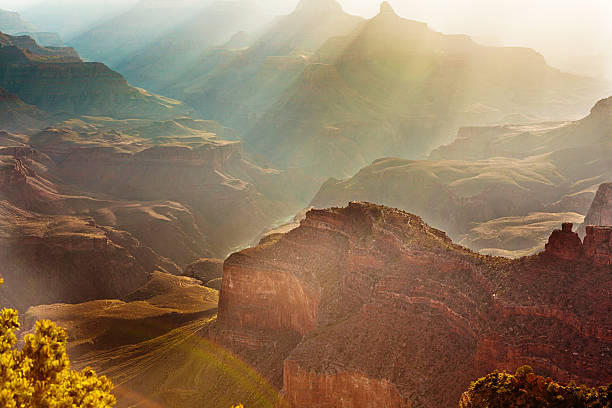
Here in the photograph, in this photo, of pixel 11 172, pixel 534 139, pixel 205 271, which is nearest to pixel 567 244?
pixel 205 271

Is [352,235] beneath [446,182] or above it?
above

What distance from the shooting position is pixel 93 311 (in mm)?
74812

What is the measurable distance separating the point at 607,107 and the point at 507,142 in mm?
32846

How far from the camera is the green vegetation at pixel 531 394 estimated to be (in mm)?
17438

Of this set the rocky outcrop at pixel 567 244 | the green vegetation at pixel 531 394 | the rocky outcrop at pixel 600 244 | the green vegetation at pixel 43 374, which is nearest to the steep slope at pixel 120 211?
the rocky outcrop at pixel 567 244

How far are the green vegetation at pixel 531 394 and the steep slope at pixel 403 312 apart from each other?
6.58 m

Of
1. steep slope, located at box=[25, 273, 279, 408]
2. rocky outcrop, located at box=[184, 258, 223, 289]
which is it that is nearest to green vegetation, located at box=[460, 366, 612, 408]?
steep slope, located at box=[25, 273, 279, 408]

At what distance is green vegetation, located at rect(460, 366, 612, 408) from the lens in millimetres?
17438

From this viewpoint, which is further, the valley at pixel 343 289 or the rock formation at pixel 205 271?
the rock formation at pixel 205 271

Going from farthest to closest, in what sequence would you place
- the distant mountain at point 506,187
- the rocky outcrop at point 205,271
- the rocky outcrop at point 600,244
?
the distant mountain at point 506,187 < the rocky outcrop at point 205,271 < the rocky outcrop at point 600,244

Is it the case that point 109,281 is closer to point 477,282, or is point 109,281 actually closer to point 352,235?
point 352,235

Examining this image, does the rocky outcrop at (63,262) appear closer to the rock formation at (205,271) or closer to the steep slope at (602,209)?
the rock formation at (205,271)

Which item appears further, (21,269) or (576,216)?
(576,216)

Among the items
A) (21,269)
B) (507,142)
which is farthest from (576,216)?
(21,269)
